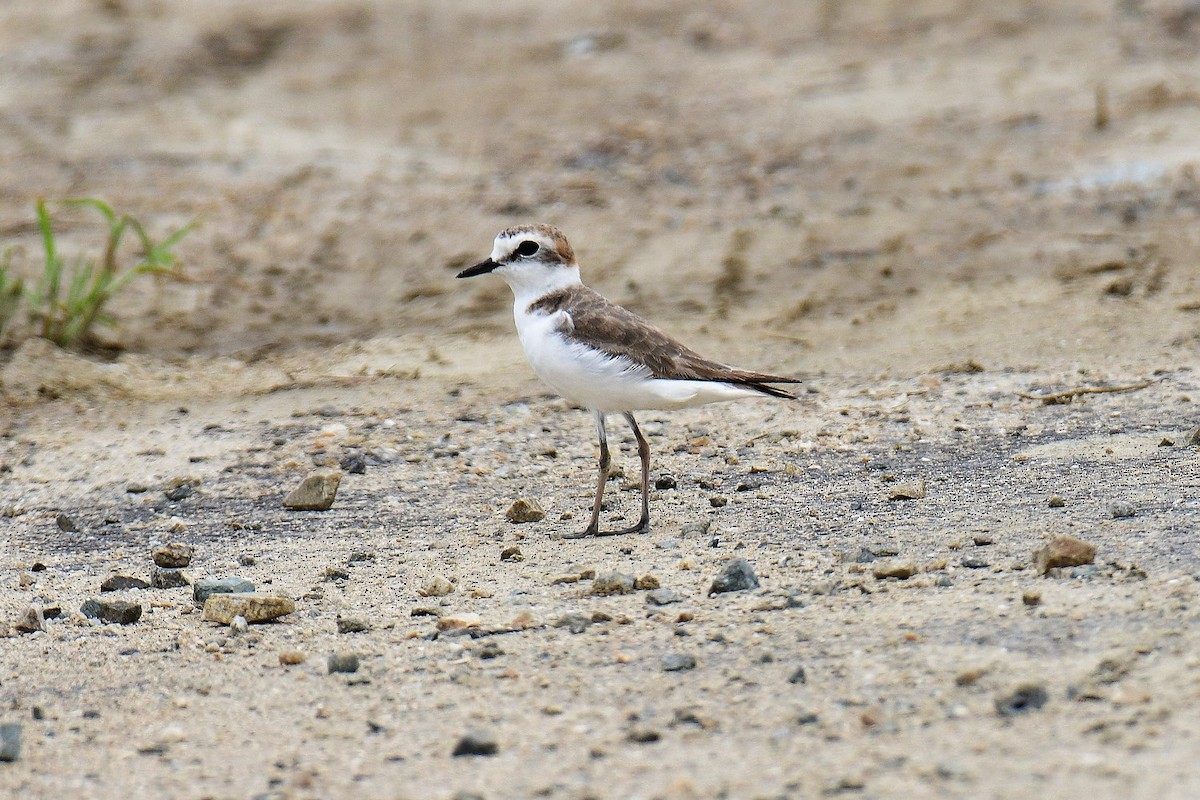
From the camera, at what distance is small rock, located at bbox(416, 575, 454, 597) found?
489 cm

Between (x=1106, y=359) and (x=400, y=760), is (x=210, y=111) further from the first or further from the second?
(x=400, y=760)

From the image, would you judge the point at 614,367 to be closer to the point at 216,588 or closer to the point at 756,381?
the point at 756,381

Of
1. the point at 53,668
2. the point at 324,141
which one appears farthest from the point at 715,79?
the point at 53,668

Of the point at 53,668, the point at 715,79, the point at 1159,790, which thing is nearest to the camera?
the point at 1159,790

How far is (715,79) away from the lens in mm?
11961

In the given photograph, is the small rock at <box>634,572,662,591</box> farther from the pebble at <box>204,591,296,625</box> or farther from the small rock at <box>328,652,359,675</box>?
the pebble at <box>204,591,296,625</box>

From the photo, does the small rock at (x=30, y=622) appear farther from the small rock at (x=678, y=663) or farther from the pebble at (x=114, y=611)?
the small rock at (x=678, y=663)

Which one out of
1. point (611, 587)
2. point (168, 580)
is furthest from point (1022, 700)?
point (168, 580)

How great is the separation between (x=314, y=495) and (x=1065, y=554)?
9.61ft

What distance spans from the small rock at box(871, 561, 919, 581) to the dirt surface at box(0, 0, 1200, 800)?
0.09ft

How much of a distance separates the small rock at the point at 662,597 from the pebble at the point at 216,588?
1.32 metres

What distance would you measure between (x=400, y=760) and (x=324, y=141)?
812cm

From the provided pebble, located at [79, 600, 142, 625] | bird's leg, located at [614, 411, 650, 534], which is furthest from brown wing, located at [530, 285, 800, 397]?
pebble, located at [79, 600, 142, 625]

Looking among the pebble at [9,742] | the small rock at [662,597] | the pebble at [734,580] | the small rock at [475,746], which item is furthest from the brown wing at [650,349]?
the pebble at [9,742]
